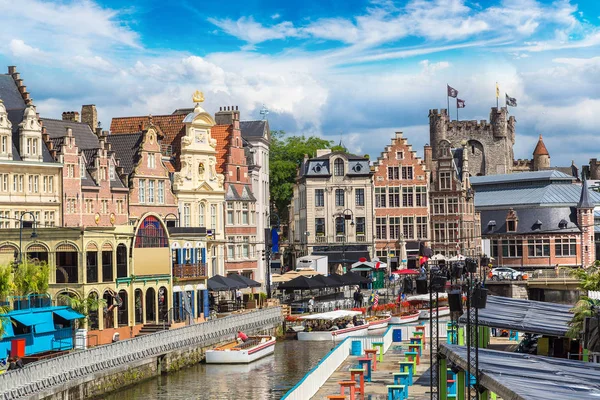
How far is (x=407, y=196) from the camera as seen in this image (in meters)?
101

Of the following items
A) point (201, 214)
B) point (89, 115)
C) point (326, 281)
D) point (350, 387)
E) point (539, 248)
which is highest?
point (89, 115)

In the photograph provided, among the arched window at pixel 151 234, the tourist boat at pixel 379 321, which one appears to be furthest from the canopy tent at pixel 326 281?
the arched window at pixel 151 234

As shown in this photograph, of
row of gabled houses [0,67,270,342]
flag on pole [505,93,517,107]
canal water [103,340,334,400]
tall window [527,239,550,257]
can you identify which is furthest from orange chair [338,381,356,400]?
flag on pole [505,93,517,107]

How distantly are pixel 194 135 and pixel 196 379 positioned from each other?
29304 mm

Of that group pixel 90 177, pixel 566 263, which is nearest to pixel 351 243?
pixel 566 263

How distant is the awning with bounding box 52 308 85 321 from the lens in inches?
1923

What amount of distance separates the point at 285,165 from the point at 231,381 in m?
72.4

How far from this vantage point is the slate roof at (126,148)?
71.4 meters

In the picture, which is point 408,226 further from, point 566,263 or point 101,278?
point 101,278

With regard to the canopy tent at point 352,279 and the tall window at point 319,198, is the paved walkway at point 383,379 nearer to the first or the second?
the canopy tent at point 352,279

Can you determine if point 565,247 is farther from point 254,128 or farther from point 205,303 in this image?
point 205,303

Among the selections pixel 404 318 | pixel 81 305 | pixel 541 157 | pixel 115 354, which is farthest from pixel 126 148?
pixel 541 157

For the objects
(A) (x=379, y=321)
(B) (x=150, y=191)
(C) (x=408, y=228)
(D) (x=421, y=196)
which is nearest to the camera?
(A) (x=379, y=321)

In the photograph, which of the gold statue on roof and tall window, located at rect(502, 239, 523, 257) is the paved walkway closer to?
the gold statue on roof
